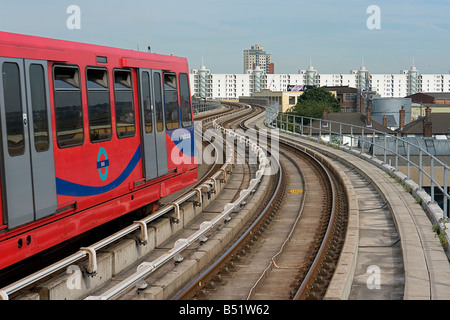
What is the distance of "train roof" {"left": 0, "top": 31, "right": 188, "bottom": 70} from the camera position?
26.7ft

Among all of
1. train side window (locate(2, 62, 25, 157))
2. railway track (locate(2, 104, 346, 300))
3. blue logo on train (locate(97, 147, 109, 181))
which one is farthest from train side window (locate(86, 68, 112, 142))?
railway track (locate(2, 104, 346, 300))

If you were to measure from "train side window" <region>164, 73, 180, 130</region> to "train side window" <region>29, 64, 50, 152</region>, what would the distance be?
15.1 feet

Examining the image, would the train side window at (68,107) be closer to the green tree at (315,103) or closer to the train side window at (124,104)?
the train side window at (124,104)

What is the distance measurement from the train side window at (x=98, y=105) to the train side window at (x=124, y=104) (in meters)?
0.36

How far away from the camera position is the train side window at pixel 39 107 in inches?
337

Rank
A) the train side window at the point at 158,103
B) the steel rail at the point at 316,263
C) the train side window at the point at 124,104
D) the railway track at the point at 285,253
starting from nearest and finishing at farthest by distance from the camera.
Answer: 1. the steel rail at the point at 316,263
2. the railway track at the point at 285,253
3. the train side window at the point at 124,104
4. the train side window at the point at 158,103

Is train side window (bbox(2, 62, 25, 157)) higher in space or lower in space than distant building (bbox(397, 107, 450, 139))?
higher

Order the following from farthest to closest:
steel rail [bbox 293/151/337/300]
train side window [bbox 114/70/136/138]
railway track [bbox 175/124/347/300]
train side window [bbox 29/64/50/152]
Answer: train side window [bbox 114/70/136/138]
railway track [bbox 175/124/347/300]
steel rail [bbox 293/151/337/300]
train side window [bbox 29/64/50/152]

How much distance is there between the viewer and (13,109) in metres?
8.10

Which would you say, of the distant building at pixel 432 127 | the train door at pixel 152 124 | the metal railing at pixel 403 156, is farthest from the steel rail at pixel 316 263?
the distant building at pixel 432 127

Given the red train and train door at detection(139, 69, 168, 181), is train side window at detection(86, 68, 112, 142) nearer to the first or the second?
the red train

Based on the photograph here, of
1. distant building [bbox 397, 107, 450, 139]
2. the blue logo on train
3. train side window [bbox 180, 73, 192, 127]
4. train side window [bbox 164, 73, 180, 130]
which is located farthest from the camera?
distant building [bbox 397, 107, 450, 139]

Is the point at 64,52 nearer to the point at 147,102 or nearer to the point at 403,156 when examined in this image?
the point at 147,102

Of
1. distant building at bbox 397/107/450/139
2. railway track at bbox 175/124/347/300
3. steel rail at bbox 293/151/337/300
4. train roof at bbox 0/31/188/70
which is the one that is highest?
train roof at bbox 0/31/188/70
